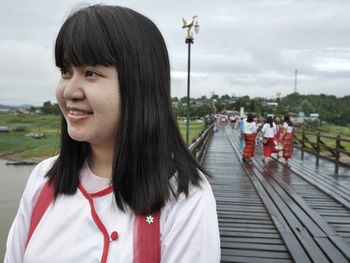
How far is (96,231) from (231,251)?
266 cm

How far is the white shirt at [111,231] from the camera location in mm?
843

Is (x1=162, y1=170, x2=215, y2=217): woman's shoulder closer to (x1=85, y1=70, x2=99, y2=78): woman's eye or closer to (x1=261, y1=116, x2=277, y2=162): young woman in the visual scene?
(x1=85, y1=70, x2=99, y2=78): woman's eye


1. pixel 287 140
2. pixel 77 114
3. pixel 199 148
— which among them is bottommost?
pixel 199 148

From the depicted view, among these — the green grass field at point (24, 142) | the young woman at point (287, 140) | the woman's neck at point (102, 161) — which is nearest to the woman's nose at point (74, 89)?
the woman's neck at point (102, 161)

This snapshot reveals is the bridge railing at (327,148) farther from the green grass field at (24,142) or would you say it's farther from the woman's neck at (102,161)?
the green grass field at (24,142)

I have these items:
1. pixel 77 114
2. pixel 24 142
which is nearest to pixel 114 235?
pixel 77 114

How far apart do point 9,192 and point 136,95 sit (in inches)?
788

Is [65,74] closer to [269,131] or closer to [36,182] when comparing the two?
[36,182]

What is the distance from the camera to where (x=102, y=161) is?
1.06 m

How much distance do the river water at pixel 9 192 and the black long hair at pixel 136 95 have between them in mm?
8662

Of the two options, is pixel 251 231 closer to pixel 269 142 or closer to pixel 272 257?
pixel 272 257

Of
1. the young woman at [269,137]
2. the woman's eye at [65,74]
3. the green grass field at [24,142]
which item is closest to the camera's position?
the woman's eye at [65,74]

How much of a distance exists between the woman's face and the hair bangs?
2cm

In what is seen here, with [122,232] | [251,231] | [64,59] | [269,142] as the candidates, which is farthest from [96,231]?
[269,142]
